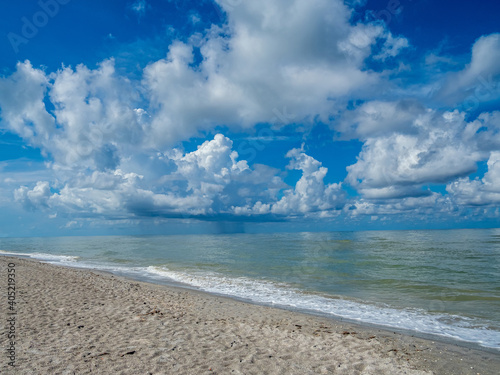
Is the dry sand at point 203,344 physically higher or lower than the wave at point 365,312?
higher

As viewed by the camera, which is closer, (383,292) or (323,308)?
(323,308)

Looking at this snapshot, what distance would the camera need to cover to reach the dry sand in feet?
23.4

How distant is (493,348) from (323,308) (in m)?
6.17

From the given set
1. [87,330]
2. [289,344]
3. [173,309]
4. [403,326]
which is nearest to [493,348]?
[403,326]

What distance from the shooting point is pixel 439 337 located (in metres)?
10.2

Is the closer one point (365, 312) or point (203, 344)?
point (203, 344)

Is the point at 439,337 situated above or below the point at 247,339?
below

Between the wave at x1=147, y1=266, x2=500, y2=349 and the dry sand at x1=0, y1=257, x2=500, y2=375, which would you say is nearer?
the dry sand at x1=0, y1=257, x2=500, y2=375

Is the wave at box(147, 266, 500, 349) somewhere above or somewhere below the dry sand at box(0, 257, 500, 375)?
below

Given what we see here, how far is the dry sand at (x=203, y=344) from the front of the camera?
712 centimetres

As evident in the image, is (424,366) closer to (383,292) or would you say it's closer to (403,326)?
(403,326)

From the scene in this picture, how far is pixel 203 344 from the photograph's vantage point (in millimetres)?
8523

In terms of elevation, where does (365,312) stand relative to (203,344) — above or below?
below

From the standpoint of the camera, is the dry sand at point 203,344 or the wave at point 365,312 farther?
the wave at point 365,312
